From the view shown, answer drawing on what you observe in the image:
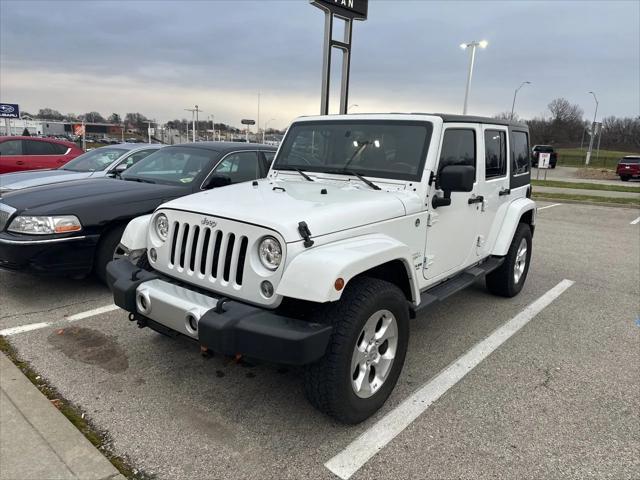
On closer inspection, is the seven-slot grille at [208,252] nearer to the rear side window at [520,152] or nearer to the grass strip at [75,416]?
the grass strip at [75,416]

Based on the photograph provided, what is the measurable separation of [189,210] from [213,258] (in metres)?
0.39

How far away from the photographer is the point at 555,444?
2773mm

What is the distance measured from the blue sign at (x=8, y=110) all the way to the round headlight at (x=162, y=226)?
22810 millimetres

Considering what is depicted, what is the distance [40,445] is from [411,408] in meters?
2.16

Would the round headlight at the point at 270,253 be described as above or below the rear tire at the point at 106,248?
above

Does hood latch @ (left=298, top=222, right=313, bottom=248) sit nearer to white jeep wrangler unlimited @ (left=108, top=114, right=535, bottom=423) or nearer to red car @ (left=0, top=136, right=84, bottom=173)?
white jeep wrangler unlimited @ (left=108, top=114, right=535, bottom=423)

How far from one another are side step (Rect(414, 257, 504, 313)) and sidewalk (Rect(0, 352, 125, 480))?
2145mm

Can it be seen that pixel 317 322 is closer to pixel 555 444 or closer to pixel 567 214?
pixel 555 444

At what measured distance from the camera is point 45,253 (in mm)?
4332

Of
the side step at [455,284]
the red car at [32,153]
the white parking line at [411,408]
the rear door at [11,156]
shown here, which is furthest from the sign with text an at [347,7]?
the rear door at [11,156]

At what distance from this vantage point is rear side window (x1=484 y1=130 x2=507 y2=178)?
456 centimetres

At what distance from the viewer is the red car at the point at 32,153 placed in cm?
1101

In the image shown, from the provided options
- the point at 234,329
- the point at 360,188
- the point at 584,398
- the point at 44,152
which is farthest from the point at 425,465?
A: the point at 44,152

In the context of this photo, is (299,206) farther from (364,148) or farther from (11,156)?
(11,156)
